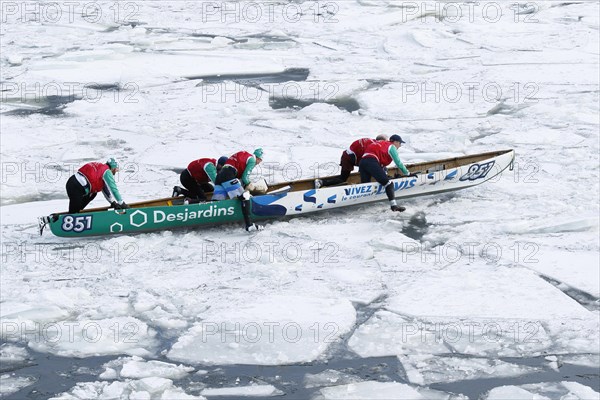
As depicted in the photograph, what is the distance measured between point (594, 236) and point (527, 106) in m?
5.39

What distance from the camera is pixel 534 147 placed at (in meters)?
13.9

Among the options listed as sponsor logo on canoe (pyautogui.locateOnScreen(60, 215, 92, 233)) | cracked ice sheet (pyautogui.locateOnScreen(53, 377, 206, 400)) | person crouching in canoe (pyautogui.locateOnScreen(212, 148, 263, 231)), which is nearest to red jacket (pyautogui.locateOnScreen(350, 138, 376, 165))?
person crouching in canoe (pyautogui.locateOnScreen(212, 148, 263, 231))

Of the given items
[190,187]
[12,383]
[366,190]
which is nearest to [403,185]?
[366,190]

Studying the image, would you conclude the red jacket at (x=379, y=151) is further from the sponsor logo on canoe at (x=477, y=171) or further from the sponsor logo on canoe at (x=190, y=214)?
the sponsor logo on canoe at (x=190, y=214)

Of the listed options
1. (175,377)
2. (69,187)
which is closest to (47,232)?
(69,187)

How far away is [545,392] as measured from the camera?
7781mm

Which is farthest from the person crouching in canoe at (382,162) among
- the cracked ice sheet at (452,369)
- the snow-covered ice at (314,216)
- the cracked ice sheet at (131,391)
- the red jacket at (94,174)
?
the cracked ice sheet at (131,391)

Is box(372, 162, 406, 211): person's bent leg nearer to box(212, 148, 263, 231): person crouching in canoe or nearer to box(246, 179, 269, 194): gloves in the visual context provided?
box(246, 179, 269, 194): gloves

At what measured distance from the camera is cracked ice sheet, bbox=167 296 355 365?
8352 mm

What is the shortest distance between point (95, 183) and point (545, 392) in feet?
18.1

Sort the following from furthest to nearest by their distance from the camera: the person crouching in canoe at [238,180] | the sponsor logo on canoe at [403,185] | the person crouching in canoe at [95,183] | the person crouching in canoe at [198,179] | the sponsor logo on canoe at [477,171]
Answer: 1. the sponsor logo on canoe at [477,171]
2. the sponsor logo on canoe at [403,185]
3. the person crouching in canoe at [198,179]
4. the person crouching in canoe at [238,180]
5. the person crouching in canoe at [95,183]

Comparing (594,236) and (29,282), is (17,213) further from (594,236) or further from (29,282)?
(594,236)

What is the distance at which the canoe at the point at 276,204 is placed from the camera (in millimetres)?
10758

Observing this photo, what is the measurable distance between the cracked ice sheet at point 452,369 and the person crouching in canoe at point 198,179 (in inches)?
152
